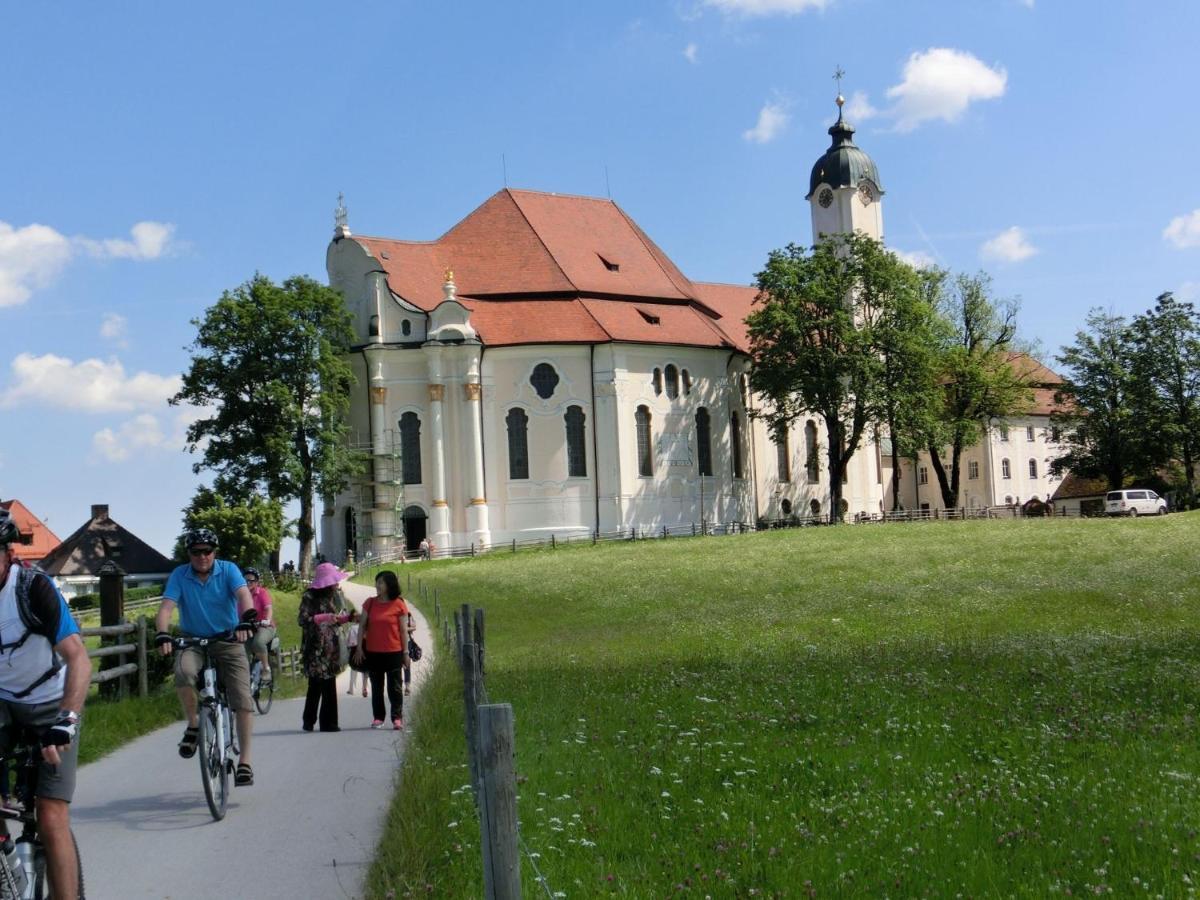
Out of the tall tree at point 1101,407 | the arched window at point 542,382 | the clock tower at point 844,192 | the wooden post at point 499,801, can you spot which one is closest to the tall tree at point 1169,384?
the tall tree at point 1101,407

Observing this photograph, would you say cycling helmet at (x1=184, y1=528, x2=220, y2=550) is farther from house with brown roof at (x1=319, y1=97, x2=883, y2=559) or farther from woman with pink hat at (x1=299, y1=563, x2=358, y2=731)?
house with brown roof at (x1=319, y1=97, x2=883, y2=559)

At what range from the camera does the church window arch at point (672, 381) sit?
64812mm

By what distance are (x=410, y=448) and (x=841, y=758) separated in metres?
53.0

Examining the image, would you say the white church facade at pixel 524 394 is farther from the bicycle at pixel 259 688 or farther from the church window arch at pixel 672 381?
the bicycle at pixel 259 688

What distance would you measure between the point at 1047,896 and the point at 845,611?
1966 cm

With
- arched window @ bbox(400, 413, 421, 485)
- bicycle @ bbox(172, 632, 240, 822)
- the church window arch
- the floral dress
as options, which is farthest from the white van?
bicycle @ bbox(172, 632, 240, 822)

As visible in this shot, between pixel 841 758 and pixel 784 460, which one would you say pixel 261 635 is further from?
pixel 784 460

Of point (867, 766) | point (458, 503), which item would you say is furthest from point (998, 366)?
point (867, 766)

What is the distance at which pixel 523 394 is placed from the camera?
62375 millimetres

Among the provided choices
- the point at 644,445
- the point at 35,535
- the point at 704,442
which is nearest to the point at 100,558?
the point at 35,535

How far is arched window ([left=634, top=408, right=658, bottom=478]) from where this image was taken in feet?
207

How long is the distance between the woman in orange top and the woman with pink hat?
0.32m

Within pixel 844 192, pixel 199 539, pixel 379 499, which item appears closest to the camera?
pixel 199 539

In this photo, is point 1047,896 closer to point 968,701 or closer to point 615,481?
point 968,701
